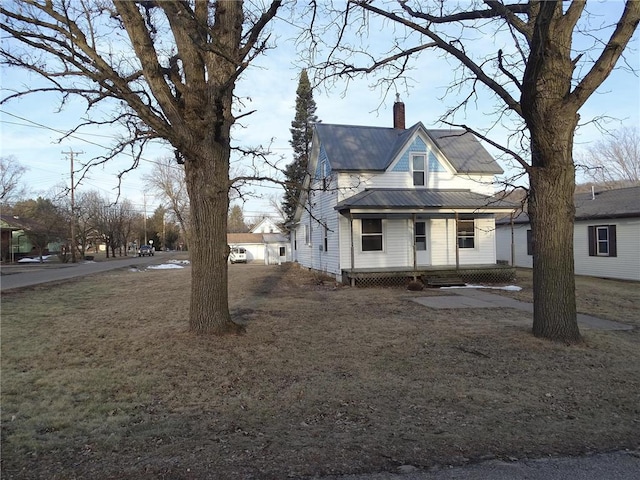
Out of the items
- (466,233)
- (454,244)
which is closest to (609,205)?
(466,233)

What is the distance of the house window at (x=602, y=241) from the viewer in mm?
21500

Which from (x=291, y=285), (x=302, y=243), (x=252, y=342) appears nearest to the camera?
(x=252, y=342)

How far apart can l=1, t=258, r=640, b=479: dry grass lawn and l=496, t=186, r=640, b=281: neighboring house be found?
1331cm

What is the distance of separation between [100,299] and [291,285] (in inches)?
275

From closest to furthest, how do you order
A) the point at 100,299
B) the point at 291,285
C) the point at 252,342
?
the point at 252,342 < the point at 100,299 < the point at 291,285

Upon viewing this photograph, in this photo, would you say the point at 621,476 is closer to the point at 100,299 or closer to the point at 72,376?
the point at 72,376

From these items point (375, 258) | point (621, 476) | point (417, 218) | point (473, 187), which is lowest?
point (621, 476)

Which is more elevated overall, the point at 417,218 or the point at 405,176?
the point at 405,176

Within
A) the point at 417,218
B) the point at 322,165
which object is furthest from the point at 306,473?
the point at 322,165

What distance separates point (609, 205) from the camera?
2262 cm

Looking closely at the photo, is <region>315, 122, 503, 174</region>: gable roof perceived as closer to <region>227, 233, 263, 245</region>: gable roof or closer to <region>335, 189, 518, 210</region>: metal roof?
<region>335, 189, 518, 210</region>: metal roof

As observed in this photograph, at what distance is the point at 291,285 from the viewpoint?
59.8ft

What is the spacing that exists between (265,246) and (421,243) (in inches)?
1617

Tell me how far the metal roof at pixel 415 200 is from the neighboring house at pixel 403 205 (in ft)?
0.13
